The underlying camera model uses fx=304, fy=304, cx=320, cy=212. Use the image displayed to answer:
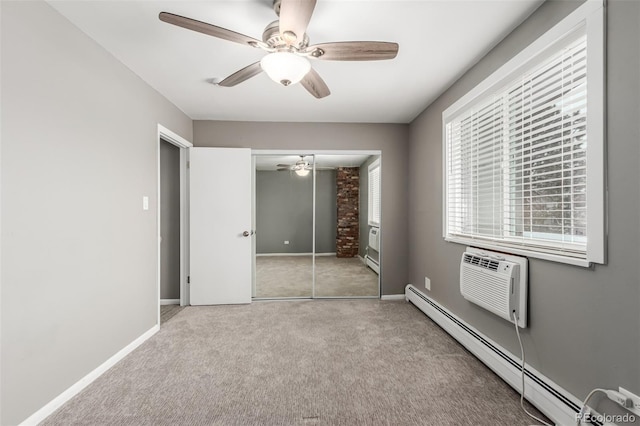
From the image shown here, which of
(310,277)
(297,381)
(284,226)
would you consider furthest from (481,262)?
(284,226)

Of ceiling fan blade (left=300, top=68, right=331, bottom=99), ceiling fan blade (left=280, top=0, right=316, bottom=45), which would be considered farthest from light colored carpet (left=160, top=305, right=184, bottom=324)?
ceiling fan blade (left=280, top=0, right=316, bottom=45)

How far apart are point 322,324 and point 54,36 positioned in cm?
309

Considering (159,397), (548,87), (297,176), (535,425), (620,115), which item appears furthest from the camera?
(297,176)

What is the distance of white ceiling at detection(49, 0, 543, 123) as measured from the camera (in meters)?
1.84

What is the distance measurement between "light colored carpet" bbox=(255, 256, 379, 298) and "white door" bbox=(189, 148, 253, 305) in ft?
1.17

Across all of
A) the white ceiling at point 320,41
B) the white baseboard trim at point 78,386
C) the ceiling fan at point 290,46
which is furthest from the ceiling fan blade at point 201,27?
the white baseboard trim at point 78,386

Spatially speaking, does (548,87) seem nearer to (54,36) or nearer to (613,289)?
(613,289)

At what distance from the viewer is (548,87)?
181 centimetres

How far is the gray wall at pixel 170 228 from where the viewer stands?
13.0 ft

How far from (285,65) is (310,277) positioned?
120 inches

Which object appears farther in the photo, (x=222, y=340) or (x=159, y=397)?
(x=222, y=340)

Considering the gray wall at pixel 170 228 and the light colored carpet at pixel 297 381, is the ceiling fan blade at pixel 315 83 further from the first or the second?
the gray wall at pixel 170 228

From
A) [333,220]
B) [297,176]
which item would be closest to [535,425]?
[333,220]

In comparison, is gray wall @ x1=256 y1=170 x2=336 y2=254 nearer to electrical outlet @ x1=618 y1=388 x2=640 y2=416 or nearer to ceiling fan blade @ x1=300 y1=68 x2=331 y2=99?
ceiling fan blade @ x1=300 y1=68 x2=331 y2=99
